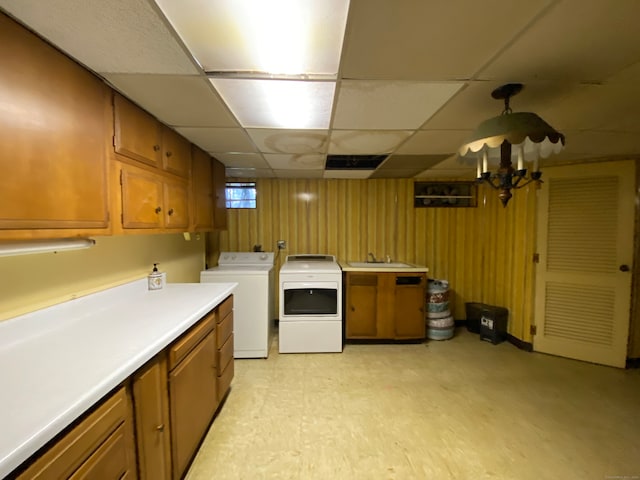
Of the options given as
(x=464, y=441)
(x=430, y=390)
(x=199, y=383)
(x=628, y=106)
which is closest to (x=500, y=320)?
(x=430, y=390)

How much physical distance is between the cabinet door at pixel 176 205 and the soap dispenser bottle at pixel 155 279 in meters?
0.41

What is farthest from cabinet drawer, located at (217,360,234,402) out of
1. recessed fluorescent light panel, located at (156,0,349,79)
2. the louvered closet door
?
the louvered closet door

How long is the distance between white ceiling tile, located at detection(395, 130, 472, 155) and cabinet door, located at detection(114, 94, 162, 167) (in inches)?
73.1

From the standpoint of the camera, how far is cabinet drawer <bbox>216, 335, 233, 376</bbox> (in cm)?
195

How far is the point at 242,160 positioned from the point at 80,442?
2500mm

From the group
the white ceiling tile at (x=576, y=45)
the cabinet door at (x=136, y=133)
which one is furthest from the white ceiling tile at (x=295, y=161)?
the white ceiling tile at (x=576, y=45)

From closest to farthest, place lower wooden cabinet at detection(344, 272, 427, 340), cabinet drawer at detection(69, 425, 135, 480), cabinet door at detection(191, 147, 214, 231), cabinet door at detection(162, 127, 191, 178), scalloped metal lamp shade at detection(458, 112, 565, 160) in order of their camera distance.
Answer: cabinet drawer at detection(69, 425, 135, 480), scalloped metal lamp shade at detection(458, 112, 565, 160), cabinet door at detection(162, 127, 191, 178), cabinet door at detection(191, 147, 214, 231), lower wooden cabinet at detection(344, 272, 427, 340)

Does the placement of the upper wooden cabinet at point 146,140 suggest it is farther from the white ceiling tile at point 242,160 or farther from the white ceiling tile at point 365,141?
the white ceiling tile at point 365,141

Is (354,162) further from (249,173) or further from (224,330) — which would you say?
(224,330)

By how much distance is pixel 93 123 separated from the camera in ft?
4.07

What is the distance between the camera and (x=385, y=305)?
10.6ft

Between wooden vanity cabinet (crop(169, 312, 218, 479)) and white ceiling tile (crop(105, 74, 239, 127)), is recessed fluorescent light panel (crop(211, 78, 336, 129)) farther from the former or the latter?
wooden vanity cabinet (crop(169, 312, 218, 479))

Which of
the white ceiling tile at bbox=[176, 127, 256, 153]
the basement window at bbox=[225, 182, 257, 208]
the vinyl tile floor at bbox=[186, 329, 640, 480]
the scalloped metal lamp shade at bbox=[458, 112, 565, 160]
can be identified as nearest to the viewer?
the scalloped metal lamp shade at bbox=[458, 112, 565, 160]

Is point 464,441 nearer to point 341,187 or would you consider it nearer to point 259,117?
point 259,117
